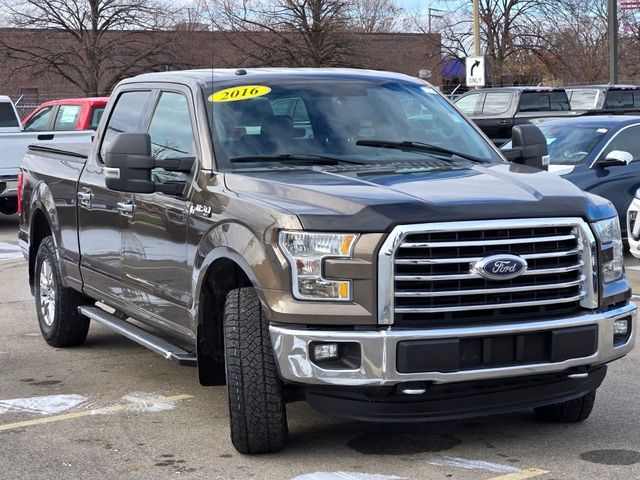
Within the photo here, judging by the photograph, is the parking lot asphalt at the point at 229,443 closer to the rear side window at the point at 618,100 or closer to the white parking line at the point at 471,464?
the white parking line at the point at 471,464

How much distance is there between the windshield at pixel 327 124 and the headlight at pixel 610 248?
3.60 ft

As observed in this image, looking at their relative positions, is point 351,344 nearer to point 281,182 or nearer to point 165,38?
point 281,182

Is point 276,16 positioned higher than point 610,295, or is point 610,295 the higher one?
point 276,16

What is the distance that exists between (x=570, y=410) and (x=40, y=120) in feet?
53.6

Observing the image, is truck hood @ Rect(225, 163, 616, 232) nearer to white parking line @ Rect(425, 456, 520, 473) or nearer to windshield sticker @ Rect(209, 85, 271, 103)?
windshield sticker @ Rect(209, 85, 271, 103)

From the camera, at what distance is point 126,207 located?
6812 millimetres

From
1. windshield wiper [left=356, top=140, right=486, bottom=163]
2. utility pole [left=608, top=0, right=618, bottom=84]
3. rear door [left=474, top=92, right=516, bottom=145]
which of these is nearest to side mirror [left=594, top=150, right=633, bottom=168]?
windshield wiper [left=356, top=140, right=486, bottom=163]

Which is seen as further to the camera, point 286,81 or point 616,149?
point 616,149

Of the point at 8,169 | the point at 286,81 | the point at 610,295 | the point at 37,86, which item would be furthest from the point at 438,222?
the point at 37,86

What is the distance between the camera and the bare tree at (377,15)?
164 feet

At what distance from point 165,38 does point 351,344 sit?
38001mm

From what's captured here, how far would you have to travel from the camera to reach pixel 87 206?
7.49m

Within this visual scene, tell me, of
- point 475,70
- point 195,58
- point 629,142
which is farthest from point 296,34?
point 629,142

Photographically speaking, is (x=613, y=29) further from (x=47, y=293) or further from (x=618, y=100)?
(x=47, y=293)
